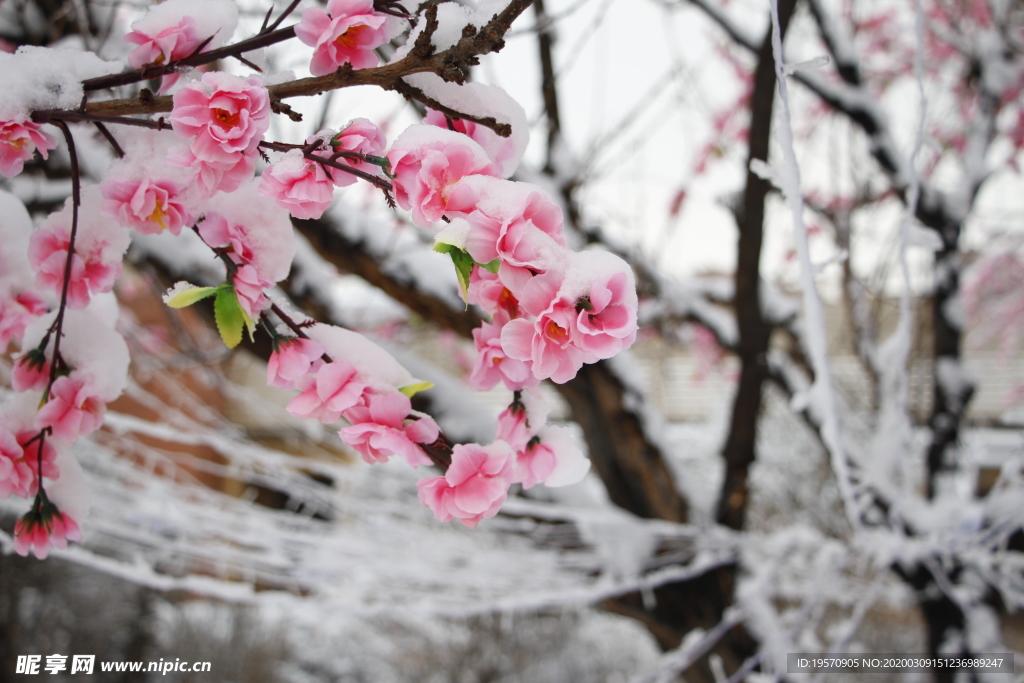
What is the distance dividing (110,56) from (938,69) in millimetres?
2898

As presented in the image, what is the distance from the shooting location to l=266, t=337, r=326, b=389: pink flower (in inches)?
16.5

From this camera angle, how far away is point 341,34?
41 centimetres

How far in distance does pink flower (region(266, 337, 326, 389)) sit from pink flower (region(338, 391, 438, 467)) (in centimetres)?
5

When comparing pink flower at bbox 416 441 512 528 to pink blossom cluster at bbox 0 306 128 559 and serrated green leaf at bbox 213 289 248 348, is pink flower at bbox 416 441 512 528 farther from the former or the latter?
pink blossom cluster at bbox 0 306 128 559

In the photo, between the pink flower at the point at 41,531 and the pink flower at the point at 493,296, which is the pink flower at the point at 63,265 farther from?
the pink flower at the point at 493,296

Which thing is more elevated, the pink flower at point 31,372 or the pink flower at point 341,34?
the pink flower at point 341,34

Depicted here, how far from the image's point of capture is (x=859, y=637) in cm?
391

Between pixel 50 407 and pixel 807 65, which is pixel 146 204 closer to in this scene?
pixel 50 407

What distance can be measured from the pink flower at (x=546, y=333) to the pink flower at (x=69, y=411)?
0.37 m

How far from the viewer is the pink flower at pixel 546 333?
0.31 m

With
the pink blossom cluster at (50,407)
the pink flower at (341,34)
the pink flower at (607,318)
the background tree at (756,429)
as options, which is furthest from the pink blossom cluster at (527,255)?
the background tree at (756,429)

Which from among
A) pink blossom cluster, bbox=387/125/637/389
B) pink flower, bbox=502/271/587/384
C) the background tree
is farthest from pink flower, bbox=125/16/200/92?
the background tree

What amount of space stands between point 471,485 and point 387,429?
0.07m

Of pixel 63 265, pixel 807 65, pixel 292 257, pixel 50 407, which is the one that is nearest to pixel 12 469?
pixel 50 407
